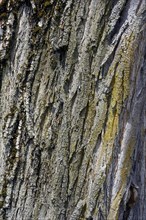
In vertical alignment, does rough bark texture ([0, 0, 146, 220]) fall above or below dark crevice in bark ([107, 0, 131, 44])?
below

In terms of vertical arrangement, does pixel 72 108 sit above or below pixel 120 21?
below

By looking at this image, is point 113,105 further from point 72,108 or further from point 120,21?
point 120,21

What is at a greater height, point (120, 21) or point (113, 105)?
point (120, 21)

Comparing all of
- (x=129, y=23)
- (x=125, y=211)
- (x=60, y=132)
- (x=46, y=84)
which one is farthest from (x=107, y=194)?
(x=129, y=23)

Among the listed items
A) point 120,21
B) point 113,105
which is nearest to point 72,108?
point 113,105

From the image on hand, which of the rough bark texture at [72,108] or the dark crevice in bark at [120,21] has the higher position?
the dark crevice in bark at [120,21]

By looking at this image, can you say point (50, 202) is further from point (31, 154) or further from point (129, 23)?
point (129, 23)

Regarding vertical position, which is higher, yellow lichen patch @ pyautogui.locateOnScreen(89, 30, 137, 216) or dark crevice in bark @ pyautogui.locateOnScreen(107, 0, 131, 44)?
dark crevice in bark @ pyautogui.locateOnScreen(107, 0, 131, 44)

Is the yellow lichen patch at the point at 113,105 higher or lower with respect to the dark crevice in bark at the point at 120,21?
lower
